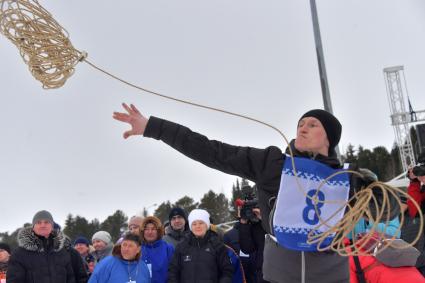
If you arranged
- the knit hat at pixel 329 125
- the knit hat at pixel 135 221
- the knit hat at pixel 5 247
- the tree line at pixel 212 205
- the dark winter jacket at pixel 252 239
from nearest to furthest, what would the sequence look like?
1. the knit hat at pixel 329 125
2. the dark winter jacket at pixel 252 239
3. the knit hat at pixel 5 247
4. the knit hat at pixel 135 221
5. the tree line at pixel 212 205

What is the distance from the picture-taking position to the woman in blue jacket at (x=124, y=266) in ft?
17.8

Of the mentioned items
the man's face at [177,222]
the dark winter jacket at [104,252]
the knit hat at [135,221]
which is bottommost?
the dark winter jacket at [104,252]

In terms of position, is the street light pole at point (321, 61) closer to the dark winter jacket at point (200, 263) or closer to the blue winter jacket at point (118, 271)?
the dark winter jacket at point (200, 263)

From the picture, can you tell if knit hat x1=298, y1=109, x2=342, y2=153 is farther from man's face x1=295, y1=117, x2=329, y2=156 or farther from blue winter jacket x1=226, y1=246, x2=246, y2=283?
blue winter jacket x1=226, y1=246, x2=246, y2=283

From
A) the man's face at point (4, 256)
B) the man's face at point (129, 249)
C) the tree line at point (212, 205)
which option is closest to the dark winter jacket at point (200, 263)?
the man's face at point (129, 249)

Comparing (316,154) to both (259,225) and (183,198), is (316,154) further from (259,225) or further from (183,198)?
(183,198)

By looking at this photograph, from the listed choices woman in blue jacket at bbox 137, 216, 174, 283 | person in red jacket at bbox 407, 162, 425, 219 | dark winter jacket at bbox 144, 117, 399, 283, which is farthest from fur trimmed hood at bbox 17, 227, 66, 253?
person in red jacket at bbox 407, 162, 425, 219

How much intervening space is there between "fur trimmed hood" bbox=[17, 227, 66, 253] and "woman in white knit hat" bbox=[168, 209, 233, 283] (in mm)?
1379

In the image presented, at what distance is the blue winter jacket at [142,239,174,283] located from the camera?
592cm

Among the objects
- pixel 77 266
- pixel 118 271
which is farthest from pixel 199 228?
pixel 77 266

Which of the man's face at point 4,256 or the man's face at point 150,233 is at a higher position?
the man's face at point 150,233

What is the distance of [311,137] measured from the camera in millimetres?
2826

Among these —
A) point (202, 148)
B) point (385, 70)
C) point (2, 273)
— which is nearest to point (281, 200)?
point (202, 148)

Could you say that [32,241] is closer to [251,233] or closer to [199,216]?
[199,216]
